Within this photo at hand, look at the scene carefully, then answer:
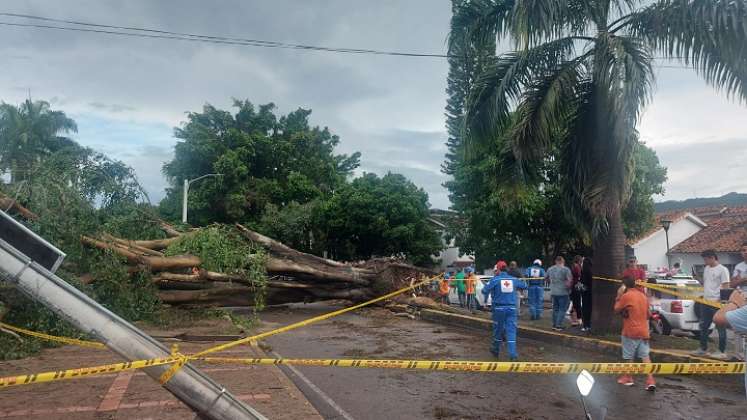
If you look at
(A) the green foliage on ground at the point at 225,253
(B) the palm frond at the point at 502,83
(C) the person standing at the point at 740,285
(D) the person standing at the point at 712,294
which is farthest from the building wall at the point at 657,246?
(A) the green foliage on ground at the point at 225,253

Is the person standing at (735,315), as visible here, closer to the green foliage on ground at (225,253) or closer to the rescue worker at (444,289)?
the green foliage on ground at (225,253)

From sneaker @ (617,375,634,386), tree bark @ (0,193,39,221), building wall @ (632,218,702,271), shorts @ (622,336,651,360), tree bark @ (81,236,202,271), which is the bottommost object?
sneaker @ (617,375,634,386)

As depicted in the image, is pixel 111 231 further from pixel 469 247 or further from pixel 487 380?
pixel 469 247

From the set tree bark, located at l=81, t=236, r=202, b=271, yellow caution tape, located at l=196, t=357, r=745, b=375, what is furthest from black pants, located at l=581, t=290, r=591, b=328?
tree bark, located at l=81, t=236, r=202, b=271

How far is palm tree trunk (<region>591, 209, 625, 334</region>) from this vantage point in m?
9.80

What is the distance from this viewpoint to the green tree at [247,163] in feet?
101

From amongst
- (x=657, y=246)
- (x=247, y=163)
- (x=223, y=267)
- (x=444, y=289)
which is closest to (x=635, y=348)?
(x=223, y=267)

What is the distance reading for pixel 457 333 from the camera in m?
11.6

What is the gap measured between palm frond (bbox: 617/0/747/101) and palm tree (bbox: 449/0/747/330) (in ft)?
0.05

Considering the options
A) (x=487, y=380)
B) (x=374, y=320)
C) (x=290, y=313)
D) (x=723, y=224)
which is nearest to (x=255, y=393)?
(x=487, y=380)

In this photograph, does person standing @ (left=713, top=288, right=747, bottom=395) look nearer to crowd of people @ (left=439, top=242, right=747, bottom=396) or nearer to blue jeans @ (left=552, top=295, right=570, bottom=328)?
crowd of people @ (left=439, top=242, right=747, bottom=396)

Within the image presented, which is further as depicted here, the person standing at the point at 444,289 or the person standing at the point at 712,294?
the person standing at the point at 444,289

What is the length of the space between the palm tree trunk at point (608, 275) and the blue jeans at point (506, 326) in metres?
2.44

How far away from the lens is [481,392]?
256 inches
